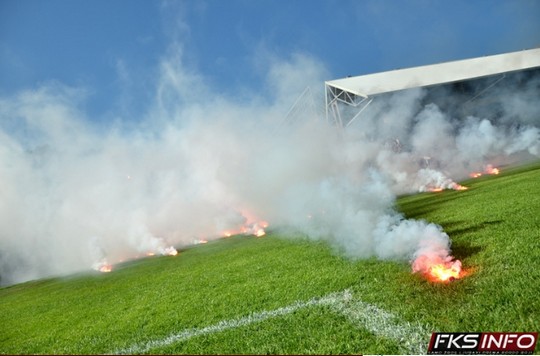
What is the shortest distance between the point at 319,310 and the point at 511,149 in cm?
3252

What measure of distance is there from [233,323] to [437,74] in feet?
117

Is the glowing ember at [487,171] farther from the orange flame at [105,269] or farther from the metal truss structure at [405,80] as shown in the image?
the orange flame at [105,269]

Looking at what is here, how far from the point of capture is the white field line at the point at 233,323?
5.95 metres

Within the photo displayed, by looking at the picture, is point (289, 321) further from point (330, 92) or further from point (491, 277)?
point (330, 92)

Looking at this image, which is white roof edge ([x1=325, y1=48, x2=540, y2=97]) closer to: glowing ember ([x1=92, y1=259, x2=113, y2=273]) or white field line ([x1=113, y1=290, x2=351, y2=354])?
glowing ember ([x1=92, y1=259, x2=113, y2=273])

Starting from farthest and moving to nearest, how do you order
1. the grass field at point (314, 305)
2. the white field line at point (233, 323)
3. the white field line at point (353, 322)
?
the white field line at point (233, 323)
the grass field at point (314, 305)
the white field line at point (353, 322)

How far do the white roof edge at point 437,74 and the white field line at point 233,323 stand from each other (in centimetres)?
2697

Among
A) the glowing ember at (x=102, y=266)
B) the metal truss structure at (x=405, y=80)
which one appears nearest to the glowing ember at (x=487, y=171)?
the metal truss structure at (x=405, y=80)

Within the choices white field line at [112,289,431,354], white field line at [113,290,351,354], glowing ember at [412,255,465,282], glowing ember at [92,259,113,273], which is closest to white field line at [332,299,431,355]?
white field line at [112,289,431,354]

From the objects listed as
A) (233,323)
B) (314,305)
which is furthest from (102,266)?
(314,305)

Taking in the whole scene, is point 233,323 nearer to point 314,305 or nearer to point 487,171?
point 314,305

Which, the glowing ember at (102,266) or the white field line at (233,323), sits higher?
the glowing ember at (102,266)

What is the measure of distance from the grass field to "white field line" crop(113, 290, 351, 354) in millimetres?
23

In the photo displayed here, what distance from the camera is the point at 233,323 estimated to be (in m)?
6.20
